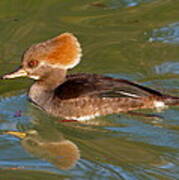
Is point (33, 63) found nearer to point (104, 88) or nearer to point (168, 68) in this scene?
point (104, 88)

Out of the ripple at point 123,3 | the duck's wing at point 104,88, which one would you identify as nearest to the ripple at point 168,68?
the duck's wing at point 104,88

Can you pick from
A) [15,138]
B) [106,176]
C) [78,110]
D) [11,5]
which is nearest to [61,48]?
[78,110]

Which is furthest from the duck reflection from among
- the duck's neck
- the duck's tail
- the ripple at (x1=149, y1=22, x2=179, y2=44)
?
the ripple at (x1=149, y1=22, x2=179, y2=44)

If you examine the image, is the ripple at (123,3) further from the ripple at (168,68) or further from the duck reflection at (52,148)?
the duck reflection at (52,148)

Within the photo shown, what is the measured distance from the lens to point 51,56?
852 centimetres

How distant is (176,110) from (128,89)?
668mm

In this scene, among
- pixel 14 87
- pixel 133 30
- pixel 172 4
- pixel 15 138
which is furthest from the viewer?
pixel 172 4

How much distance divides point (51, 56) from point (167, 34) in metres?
2.77

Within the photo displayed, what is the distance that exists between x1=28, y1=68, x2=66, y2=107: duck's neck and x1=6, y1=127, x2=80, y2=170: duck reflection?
2.47ft

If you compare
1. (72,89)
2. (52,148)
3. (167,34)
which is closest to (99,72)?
(72,89)

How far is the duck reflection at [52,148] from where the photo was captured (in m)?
7.01

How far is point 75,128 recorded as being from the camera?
8117 mm

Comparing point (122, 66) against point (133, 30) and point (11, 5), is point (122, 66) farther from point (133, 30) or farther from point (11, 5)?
point (11, 5)

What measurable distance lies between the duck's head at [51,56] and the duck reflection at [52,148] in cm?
103
